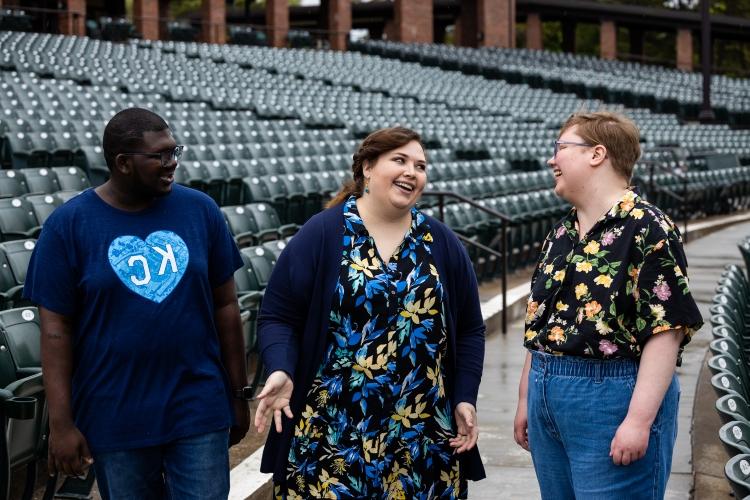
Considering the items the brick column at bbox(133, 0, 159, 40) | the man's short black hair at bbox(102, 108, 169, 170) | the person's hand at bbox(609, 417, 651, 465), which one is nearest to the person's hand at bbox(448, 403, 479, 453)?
the person's hand at bbox(609, 417, 651, 465)

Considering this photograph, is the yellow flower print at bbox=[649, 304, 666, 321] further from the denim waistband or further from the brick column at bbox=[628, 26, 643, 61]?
the brick column at bbox=[628, 26, 643, 61]

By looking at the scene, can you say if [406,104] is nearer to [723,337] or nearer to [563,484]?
[723,337]

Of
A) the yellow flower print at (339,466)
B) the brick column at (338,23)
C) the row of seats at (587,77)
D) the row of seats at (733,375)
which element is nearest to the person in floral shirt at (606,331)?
the row of seats at (733,375)

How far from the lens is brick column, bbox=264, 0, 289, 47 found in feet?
134

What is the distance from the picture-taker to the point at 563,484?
137 inches

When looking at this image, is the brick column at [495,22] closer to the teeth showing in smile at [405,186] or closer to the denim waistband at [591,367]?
the teeth showing in smile at [405,186]

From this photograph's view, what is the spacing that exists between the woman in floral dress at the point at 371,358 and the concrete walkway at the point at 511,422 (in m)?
2.43

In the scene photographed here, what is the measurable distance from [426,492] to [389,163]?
1.06 metres

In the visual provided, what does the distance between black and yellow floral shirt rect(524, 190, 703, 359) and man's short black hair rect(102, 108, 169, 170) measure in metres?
1.34

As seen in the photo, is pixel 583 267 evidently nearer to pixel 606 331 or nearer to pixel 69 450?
pixel 606 331

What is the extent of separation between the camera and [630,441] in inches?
127

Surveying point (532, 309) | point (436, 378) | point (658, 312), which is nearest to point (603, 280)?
point (658, 312)

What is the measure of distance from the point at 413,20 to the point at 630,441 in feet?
145

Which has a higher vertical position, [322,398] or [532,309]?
[532,309]
